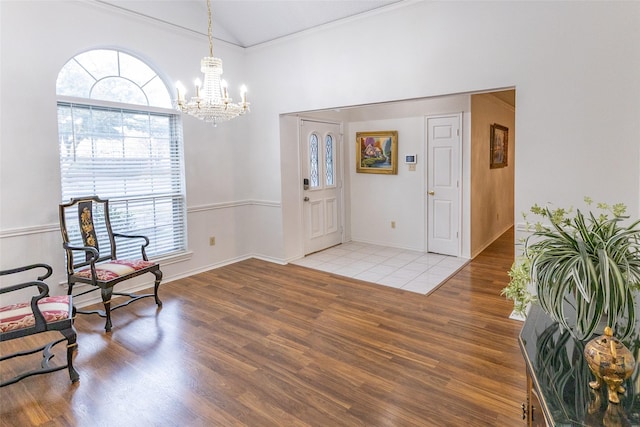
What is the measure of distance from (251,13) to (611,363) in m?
4.87

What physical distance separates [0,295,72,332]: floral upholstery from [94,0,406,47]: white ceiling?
118 inches

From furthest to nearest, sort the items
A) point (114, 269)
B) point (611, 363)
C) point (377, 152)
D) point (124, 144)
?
1. point (377, 152)
2. point (124, 144)
3. point (114, 269)
4. point (611, 363)

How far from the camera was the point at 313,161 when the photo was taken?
19.2 ft

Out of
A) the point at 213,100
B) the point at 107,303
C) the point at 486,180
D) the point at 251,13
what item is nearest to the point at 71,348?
the point at 107,303

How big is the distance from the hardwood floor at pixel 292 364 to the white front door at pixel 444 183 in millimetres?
1519

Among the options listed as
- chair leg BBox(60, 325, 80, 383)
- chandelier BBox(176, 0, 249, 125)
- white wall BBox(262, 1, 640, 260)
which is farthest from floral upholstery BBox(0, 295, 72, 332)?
white wall BBox(262, 1, 640, 260)

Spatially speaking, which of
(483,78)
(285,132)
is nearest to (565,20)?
(483,78)

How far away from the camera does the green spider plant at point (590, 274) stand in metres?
1.02

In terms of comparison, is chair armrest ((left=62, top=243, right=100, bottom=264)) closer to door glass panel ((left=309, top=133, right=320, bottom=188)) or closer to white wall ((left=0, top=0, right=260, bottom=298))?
white wall ((left=0, top=0, right=260, bottom=298))

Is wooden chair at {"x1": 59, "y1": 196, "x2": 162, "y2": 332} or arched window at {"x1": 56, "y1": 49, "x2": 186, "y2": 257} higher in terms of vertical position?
arched window at {"x1": 56, "y1": 49, "x2": 186, "y2": 257}

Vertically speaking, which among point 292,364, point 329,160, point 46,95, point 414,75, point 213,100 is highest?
point 414,75

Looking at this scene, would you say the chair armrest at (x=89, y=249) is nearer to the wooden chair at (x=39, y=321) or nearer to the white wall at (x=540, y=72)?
the wooden chair at (x=39, y=321)

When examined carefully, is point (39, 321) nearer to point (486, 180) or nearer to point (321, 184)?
point (321, 184)

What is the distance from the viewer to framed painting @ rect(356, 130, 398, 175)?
19.8ft
